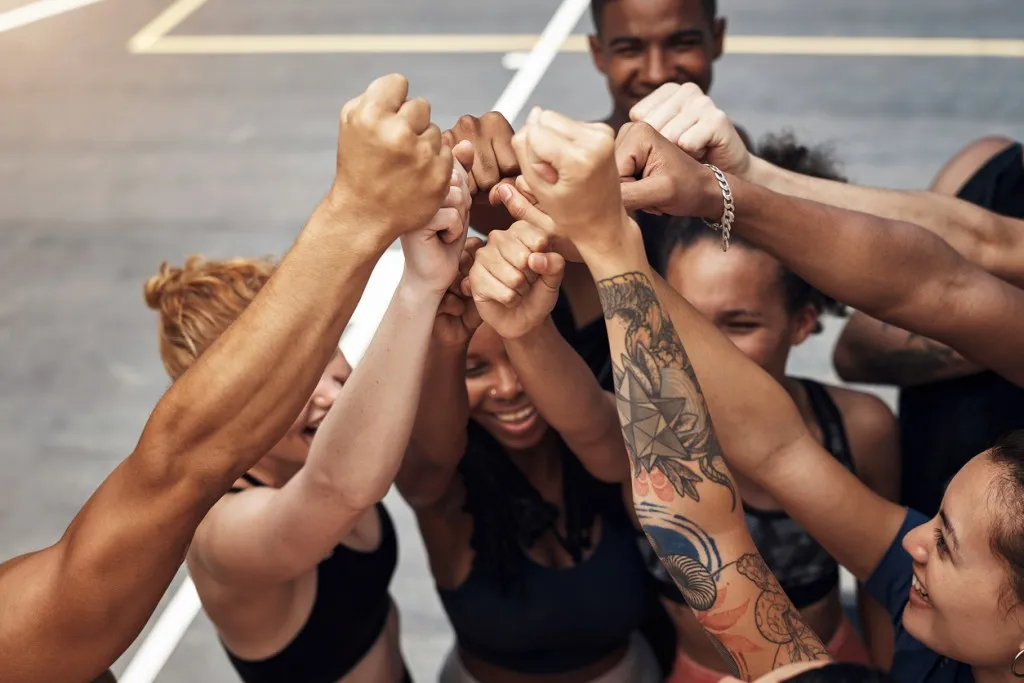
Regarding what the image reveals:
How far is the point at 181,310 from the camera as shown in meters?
2.74

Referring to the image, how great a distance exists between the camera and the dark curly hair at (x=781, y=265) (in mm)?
2857

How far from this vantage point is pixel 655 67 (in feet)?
11.5

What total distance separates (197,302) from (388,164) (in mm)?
1047

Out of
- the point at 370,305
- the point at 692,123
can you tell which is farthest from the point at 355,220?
the point at 370,305

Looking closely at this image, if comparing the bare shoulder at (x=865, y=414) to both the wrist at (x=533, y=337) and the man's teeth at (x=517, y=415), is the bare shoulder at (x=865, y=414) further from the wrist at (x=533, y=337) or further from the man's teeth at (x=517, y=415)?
the wrist at (x=533, y=337)

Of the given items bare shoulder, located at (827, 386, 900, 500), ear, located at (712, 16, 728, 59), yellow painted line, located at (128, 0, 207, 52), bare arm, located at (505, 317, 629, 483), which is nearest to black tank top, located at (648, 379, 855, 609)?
bare shoulder, located at (827, 386, 900, 500)

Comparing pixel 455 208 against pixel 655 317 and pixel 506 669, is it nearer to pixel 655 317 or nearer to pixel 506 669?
pixel 655 317

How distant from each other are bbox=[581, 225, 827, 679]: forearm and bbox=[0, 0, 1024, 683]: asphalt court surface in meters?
2.35

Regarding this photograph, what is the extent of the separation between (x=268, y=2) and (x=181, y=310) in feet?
25.5

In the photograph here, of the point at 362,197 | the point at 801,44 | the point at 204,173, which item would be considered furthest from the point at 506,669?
the point at 801,44

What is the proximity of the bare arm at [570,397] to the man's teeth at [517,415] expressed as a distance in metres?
0.19

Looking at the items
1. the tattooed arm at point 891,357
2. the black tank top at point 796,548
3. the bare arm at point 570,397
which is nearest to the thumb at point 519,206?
the bare arm at point 570,397

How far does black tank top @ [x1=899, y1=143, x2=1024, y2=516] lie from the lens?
2875 millimetres

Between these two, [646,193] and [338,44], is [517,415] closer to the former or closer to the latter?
[646,193]
